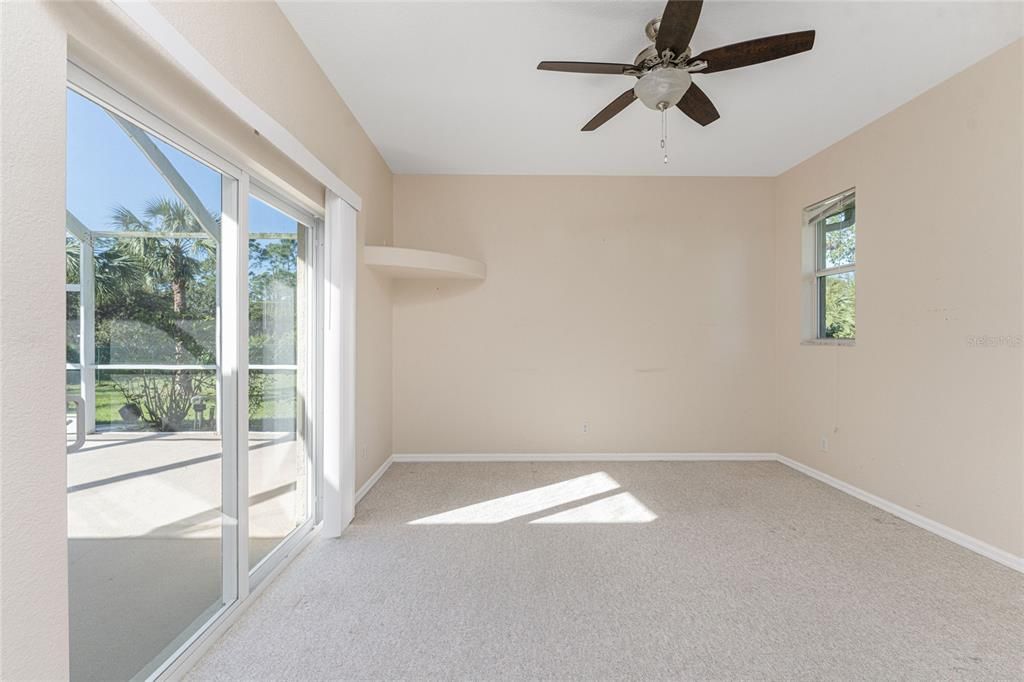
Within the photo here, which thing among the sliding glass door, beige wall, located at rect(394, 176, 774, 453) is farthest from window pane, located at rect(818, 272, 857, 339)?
the sliding glass door

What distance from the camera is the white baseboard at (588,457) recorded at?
4.30m

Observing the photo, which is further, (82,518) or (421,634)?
(421,634)

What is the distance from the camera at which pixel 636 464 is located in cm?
419

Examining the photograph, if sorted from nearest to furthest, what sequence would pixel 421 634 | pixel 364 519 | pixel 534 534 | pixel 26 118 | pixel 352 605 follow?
pixel 26 118 < pixel 421 634 < pixel 352 605 < pixel 534 534 < pixel 364 519

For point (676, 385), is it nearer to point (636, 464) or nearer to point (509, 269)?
point (636, 464)

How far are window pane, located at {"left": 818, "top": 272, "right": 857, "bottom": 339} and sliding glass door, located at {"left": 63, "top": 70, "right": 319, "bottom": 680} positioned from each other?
4.31m

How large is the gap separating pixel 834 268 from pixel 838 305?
13.1 inches

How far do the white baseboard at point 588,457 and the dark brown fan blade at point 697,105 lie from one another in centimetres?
307

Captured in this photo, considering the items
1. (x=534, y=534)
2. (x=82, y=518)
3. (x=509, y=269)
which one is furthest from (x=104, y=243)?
(x=509, y=269)

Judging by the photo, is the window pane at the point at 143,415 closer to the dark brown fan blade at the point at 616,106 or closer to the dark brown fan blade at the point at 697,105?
the dark brown fan blade at the point at 616,106

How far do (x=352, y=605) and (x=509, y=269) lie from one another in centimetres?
316

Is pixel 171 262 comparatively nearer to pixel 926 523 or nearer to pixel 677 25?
pixel 677 25

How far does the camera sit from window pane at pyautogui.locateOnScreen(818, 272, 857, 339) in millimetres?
3498

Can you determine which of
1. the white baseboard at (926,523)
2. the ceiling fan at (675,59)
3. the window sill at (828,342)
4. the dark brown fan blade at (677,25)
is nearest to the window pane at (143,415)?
the ceiling fan at (675,59)
